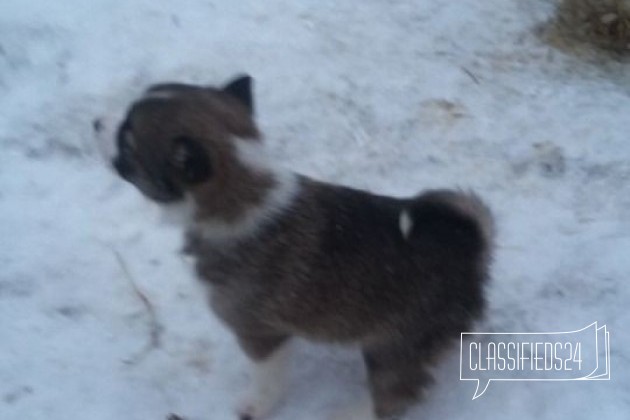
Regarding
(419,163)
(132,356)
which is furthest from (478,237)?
(132,356)

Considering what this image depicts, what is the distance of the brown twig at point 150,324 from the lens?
3.56 metres

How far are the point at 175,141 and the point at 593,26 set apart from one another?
11.0 ft

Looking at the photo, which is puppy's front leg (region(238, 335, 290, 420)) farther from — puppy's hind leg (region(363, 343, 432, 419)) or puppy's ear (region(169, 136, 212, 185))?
puppy's ear (region(169, 136, 212, 185))

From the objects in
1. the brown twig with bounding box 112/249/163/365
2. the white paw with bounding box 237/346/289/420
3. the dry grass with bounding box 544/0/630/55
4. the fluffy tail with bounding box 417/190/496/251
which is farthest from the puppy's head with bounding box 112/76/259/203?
the dry grass with bounding box 544/0/630/55

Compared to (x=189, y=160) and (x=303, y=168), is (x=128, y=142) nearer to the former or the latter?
(x=189, y=160)

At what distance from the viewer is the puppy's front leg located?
323 cm

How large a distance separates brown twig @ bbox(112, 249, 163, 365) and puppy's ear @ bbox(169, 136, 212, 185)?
1151mm

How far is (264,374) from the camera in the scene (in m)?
3.30

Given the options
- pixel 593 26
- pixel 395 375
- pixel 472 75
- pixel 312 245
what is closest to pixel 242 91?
pixel 312 245

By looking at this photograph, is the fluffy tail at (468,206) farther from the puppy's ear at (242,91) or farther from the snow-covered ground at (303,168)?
the puppy's ear at (242,91)

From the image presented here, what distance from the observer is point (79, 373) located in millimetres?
3469

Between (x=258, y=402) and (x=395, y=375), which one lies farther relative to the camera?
(x=258, y=402)

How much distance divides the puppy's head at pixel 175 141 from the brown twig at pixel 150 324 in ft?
3.19

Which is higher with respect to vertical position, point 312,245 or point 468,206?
point 468,206
